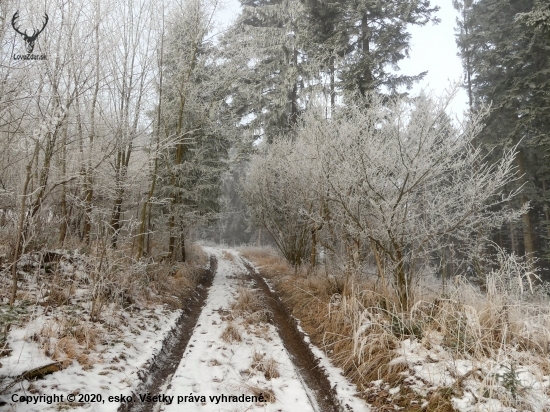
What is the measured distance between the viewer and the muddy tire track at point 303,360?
4.05 metres

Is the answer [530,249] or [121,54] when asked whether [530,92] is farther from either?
[121,54]

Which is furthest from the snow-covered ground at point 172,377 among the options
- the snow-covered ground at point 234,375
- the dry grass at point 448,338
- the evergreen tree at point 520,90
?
the evergreen tree at point 520,90

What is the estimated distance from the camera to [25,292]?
5387 millimetres

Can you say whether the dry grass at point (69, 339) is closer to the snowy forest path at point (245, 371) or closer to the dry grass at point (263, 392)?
the snowy forest path at point (245, 371)

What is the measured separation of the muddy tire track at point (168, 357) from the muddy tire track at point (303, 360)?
72.0 inches

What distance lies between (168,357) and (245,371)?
136cm

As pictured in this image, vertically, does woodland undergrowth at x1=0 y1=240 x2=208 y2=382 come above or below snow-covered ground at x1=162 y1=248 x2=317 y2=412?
above

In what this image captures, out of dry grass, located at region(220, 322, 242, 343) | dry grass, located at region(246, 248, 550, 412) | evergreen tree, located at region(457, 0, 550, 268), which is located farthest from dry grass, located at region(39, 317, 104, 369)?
evergreen tree, located at region(457, 0, 550, 268)

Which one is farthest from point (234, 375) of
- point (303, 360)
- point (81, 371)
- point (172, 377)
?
point (81, 371)

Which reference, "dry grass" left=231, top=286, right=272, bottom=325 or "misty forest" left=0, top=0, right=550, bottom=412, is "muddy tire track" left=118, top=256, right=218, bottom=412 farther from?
"dry grass" left=231, top=286, right=272, bottom=325

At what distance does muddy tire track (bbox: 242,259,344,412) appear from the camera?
159 inches

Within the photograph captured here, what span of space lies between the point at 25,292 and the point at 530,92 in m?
19.6

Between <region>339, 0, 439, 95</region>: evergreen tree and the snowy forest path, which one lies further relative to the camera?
<region>339, 0, 439, 95</region>: evergreen tree

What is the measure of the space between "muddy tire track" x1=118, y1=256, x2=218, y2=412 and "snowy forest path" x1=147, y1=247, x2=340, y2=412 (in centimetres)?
4
